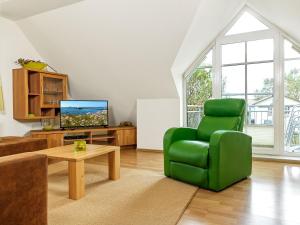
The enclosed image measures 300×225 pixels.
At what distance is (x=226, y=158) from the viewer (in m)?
2.35

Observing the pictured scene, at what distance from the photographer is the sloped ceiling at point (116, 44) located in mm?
3131

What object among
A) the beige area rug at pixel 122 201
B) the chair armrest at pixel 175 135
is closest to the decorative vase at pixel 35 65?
the beige area rug at pixel 122 201

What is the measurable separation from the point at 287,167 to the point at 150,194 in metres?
2.20

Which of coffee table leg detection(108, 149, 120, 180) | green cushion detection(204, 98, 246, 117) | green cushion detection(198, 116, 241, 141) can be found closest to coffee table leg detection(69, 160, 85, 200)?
coffee table leg detection(108, 149, 120, 180)

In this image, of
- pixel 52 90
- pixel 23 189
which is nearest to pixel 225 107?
pixel 23 189

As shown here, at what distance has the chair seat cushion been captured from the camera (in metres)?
2.32

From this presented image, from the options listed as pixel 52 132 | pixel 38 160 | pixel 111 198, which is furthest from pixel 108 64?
pixel 38 160

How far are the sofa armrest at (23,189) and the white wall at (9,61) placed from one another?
10.1ft

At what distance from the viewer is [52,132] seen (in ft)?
13.0

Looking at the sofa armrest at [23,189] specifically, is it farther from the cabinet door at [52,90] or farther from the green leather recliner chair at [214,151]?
the cabinet door at [52,90]

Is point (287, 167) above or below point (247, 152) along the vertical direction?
below

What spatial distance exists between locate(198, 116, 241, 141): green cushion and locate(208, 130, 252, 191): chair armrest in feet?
0.73

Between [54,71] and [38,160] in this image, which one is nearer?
[38,160]

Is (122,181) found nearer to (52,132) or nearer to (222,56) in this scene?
(52,132)
